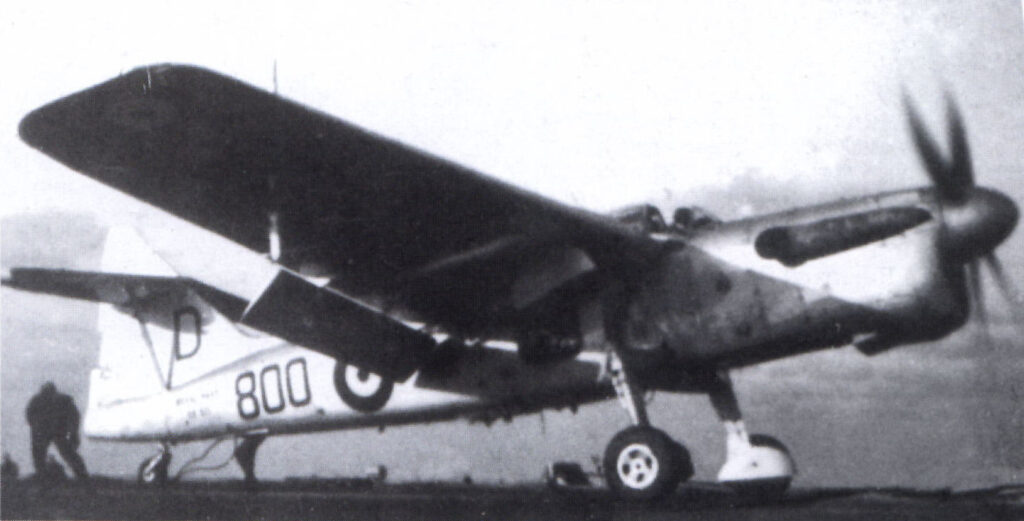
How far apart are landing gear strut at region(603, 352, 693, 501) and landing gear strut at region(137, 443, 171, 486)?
7510 mm

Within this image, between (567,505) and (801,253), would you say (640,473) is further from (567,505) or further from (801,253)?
(801,253)

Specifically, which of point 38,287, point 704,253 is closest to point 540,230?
point 704,253

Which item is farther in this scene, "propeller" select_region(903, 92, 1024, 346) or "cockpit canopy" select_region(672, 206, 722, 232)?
"cockpit canopy" select_region(672, 206, 722, 232)

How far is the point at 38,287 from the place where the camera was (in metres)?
9.67

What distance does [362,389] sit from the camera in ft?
31.7

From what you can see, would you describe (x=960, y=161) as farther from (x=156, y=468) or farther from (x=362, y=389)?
(x=156, y=468)

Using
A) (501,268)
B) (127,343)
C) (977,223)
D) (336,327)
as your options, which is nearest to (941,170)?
(977,223)

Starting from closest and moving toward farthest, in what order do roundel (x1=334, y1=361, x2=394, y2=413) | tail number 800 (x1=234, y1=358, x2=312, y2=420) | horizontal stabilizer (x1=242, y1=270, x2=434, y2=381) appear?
horizontal stabilizer (x1=242, y1=270, x2=434, y2=381)
roundel (x1=334, y1=361, x2=394, y2=413)
tail number 800 (x1=234, y1=358, x2=312, y2=420)

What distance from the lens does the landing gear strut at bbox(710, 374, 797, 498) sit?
7.93 metres

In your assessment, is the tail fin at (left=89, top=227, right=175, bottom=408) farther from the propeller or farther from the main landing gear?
the propeller

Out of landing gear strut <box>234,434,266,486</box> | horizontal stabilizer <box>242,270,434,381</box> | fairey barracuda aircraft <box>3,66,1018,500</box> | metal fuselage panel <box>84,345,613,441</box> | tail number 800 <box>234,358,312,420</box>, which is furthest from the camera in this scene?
landing gear strut <box>234,434,266,486</box>

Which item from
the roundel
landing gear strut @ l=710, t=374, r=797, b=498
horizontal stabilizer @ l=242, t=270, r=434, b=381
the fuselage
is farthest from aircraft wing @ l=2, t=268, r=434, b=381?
landing gear strut @ l=710, t=374, r=797, b=498

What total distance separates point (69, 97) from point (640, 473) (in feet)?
16.2

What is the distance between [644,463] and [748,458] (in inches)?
64.4
